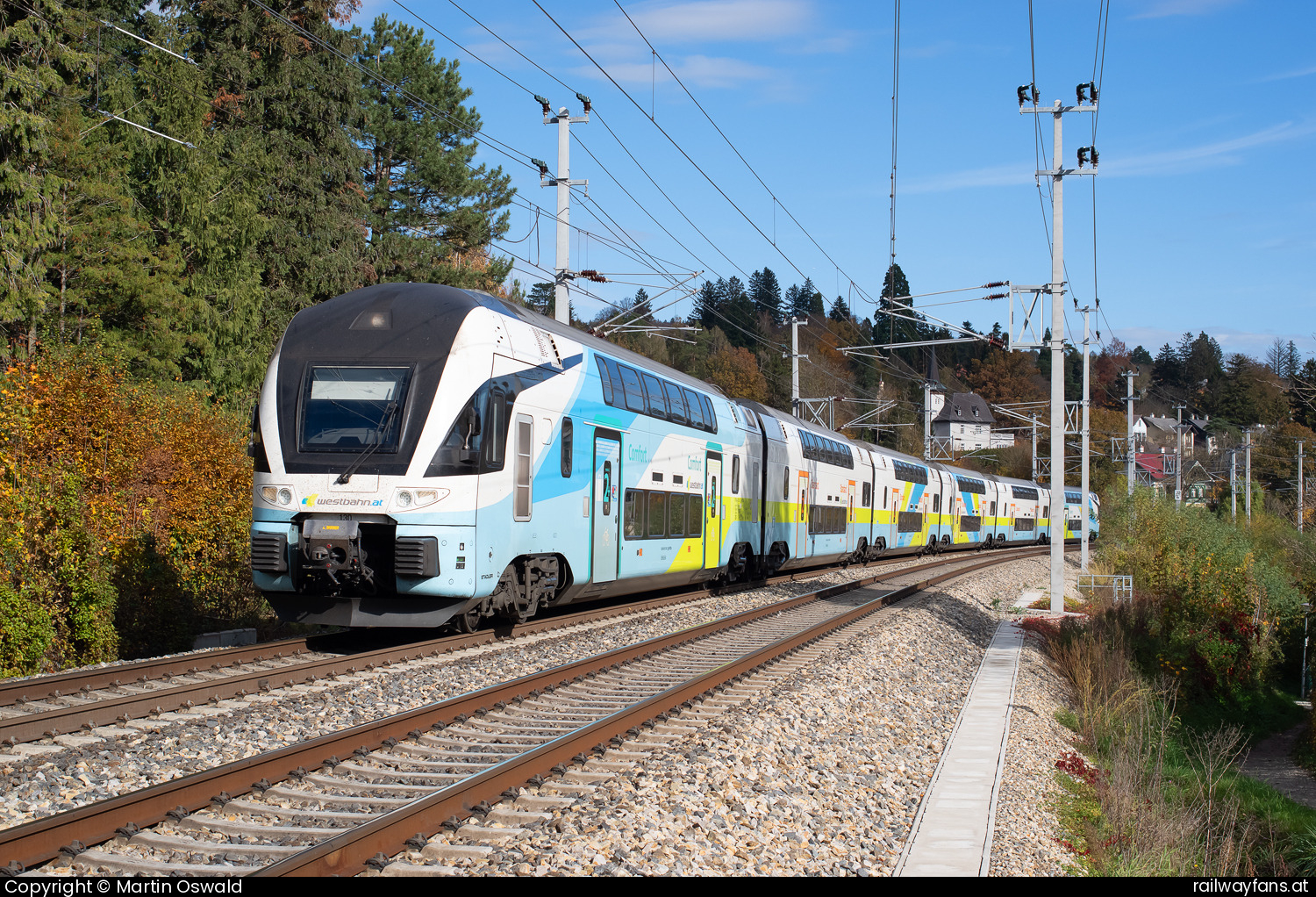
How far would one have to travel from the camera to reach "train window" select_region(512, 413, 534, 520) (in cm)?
1257

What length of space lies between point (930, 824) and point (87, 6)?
34985mm

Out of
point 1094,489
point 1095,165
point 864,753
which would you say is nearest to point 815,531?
point 1095,165

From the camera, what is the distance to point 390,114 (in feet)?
124

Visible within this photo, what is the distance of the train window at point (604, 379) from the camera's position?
15.2m

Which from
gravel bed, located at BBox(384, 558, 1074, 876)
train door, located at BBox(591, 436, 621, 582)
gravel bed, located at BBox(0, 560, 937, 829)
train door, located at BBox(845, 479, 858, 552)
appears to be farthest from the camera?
train door, located at BBox(845, 479, 858, 552)

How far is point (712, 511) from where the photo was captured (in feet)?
65.0

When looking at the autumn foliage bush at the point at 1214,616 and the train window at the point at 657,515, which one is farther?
the autumn foliage bush at the point at 1214,616

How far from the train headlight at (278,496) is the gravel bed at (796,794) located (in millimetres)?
5358

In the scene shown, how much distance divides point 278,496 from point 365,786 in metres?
5.61

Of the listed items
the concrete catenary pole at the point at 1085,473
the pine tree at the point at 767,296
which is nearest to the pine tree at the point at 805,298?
the pine tree at the point at 767,296

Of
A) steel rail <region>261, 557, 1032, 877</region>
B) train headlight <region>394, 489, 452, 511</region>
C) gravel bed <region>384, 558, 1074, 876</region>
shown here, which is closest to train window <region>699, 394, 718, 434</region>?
gravel bed <region>384, 558, 1074, 876</region>

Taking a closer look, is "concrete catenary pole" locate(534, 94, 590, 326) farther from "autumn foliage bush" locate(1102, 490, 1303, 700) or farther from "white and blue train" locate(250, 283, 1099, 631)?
"autumn foliage bush" locate(1102, 490, 1303, 700)

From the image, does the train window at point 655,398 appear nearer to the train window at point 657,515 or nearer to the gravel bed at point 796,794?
the train window at point 657,515

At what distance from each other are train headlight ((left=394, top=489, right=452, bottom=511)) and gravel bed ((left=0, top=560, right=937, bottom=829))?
1687 mm
